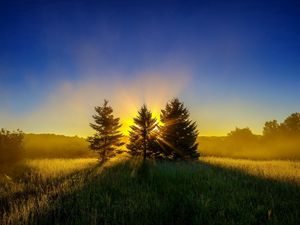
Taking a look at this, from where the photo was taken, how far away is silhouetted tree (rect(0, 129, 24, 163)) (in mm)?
21578

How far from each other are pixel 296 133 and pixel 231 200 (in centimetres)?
5726

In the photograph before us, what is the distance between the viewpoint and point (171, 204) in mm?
8227

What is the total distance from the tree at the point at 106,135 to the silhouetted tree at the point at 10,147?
22.1 ft

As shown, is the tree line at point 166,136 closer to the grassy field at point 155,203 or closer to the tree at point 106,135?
the tree at point 106,135

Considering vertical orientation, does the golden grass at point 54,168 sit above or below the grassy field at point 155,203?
above

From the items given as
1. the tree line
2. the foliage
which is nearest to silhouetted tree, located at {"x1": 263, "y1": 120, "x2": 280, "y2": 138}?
the foliage

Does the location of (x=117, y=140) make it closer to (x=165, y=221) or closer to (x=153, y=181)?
(x=153, y=181)

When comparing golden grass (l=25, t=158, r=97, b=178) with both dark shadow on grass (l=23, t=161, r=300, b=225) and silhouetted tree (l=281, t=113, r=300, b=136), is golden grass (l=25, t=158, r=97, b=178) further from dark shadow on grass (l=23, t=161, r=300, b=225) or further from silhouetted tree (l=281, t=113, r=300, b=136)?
silhouetted tree (l=281, t=113, r=300, b=136)

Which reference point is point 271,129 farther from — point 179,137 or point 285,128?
point 179,137

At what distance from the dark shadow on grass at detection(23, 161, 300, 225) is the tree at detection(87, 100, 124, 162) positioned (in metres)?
16.2

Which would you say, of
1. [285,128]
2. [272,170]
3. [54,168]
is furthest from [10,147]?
[285,128]

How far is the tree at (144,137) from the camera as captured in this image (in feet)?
82.7

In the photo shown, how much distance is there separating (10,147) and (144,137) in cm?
1145

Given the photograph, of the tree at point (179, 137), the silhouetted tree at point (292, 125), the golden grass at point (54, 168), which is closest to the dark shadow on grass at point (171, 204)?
the golden grass at point (54, 168)
